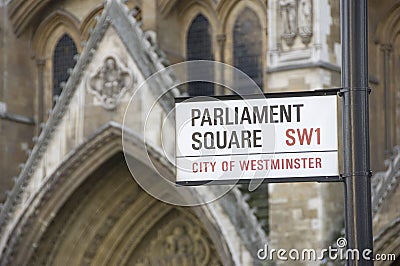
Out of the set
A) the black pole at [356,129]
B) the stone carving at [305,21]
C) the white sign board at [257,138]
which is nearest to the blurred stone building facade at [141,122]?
the stone carving at [305,21]

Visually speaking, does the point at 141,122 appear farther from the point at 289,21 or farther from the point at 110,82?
the point at 289,21

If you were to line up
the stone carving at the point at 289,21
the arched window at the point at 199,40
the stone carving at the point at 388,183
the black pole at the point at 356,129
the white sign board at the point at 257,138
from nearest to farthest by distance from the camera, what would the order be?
the black pole at the point at 356,129, the white sign board at the point at 257,138, the stone carving at the point at 388,183, the stone carving at the point at 289,21, the arched window at the point at 199,40

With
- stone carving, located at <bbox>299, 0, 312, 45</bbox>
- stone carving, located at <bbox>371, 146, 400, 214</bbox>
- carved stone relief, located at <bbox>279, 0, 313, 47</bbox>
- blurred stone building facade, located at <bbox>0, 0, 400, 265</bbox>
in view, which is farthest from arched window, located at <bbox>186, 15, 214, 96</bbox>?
stone carving, located at <bbox>371, 146, 400, 214</bbox>

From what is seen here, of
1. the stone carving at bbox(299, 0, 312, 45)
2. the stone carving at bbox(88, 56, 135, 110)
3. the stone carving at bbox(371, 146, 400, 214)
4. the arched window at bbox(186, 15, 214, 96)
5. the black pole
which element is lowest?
the black pole

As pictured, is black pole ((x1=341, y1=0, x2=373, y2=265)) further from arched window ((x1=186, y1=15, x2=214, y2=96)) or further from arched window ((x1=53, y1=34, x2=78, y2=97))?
arched window ((x1=53, y1=34, x2=78, y2=97))

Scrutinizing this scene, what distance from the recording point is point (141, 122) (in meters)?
15.5

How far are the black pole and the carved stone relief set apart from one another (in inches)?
351

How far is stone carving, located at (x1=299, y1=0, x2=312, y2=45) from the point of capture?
14151 millimetres

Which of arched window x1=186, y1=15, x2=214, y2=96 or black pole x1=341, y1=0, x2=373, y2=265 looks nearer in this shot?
black pole x1=341, y1=0, x2=373, y2=265

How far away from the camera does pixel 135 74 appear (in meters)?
15.8

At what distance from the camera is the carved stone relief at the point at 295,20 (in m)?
14.2

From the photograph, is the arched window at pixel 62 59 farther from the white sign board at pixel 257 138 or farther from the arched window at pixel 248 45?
the white sign board at pixel 257 138

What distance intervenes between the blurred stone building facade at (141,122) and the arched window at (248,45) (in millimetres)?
23

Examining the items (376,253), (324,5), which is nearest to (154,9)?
(324,5)
